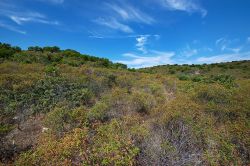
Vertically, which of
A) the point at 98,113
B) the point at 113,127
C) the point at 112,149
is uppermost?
the point at 113,127

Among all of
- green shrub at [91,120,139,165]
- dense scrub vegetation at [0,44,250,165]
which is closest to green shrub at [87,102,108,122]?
dense scrub vegetation at [0,44,250,165]

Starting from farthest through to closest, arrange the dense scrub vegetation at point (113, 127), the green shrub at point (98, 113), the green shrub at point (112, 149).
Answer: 1. the green shrub at point (98, 113)
2. the dense scrub vegetation at point (113, 127)
3. the green shrub at point (112, 149)

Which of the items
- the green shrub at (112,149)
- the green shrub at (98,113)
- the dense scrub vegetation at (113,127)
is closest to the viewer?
the green shrub at (112,149)

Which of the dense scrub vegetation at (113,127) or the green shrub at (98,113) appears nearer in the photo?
the dense scrub vegetation at (113,127)

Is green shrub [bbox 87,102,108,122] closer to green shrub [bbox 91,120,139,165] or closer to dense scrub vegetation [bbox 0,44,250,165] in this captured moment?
dense scrub vegetation [bbox 0,44,250,165]

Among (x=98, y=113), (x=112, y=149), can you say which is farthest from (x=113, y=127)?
(x=98, y=113)

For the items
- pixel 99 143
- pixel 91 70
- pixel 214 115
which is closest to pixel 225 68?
pixel 91 70

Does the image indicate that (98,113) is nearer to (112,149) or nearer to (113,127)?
(113,127)

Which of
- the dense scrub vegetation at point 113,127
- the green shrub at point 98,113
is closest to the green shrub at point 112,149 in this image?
the dense scrub vegetation at point 113,127

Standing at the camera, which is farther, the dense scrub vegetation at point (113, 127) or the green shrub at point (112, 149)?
the dense scrub vegetation at point (113, 127)

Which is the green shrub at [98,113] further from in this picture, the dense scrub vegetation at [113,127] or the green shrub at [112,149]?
the green shrub at [112,149]

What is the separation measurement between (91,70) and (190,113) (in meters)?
18.6

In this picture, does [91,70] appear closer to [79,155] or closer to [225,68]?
[79,155]

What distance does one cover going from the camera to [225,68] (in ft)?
175
